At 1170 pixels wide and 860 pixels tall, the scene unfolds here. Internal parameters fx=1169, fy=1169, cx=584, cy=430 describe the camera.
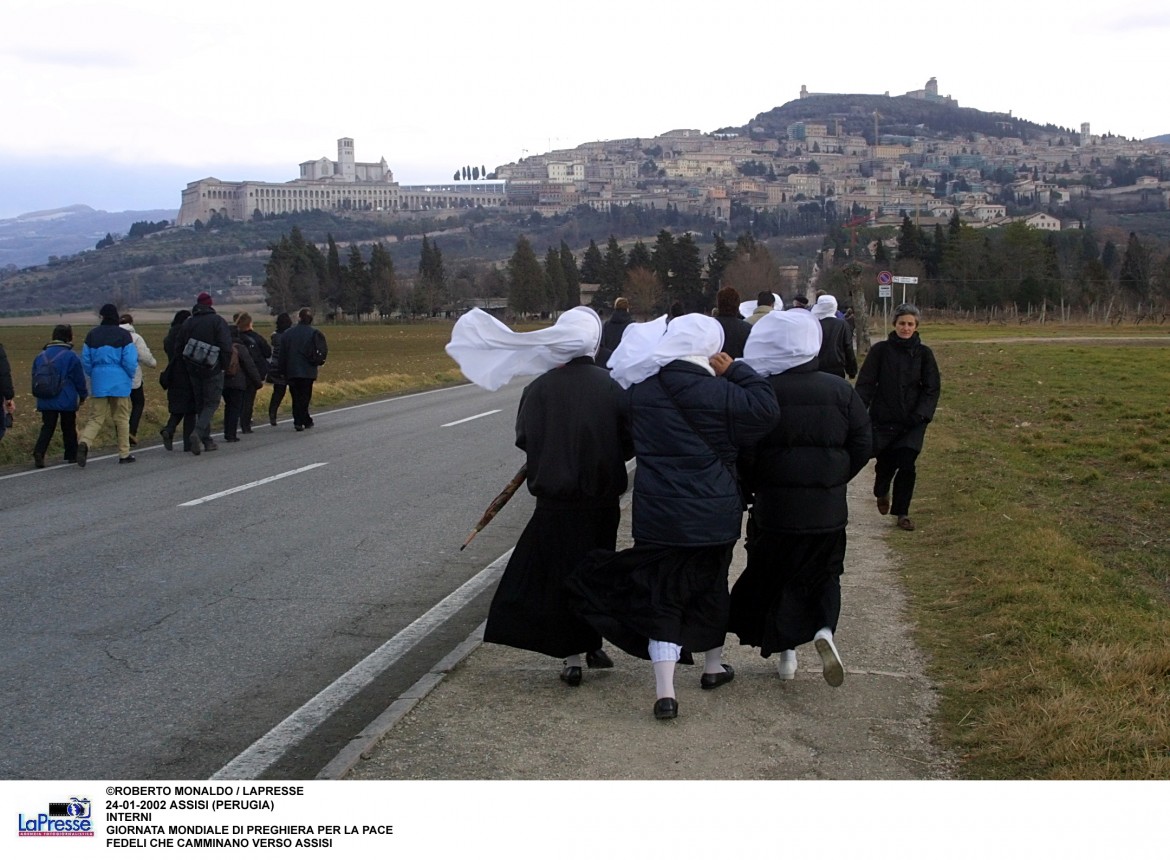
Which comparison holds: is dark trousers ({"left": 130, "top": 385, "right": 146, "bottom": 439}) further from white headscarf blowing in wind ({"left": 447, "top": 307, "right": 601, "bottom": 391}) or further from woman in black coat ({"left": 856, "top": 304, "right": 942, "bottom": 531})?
white headscarf blowing in wind ({"left": 447, "top": 307, "right": 601, "bottom": 391})

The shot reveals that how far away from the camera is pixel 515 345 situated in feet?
18.7

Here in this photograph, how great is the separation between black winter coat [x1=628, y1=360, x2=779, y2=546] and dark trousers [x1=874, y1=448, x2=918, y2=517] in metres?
4.67

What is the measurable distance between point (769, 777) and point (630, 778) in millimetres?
545

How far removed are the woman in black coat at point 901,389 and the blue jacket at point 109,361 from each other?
9.33 meters

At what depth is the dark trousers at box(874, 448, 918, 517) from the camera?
9594mm

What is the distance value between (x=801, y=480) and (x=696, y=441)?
660mm

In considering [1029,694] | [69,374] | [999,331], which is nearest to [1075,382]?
[69,374]

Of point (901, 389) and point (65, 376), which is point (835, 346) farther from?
point (65, 376)

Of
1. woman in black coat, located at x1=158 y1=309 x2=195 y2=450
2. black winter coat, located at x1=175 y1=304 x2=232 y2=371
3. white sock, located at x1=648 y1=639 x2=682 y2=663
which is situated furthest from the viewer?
woman in black coat, located at x1=158 y1=309 x2=195 y2=450

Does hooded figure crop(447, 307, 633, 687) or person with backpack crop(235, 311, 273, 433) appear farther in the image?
person with backpack crop(235, 311, 273, 433)

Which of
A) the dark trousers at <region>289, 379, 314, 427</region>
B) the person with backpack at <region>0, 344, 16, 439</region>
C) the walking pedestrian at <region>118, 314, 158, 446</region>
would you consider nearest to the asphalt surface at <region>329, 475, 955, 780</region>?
the person with backpack at <region>0, 344, 16, 439</region>

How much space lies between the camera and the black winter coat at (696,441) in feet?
17.0
